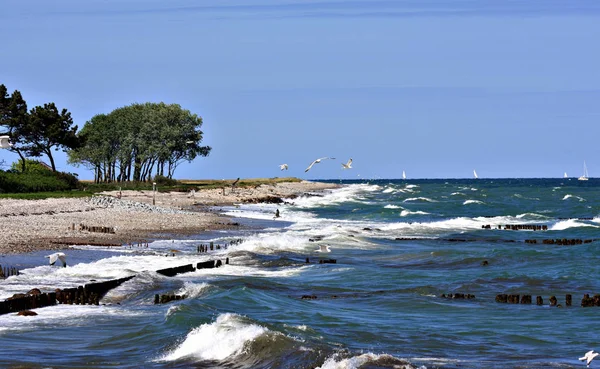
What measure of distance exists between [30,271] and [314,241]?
20.5 m

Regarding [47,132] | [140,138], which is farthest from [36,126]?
[140,138]

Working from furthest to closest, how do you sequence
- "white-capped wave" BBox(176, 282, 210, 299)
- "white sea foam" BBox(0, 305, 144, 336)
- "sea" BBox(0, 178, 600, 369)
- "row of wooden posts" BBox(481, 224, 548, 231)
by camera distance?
1. "row of wooden posts" BBox(481, 224, 548, 231)
2. "white-capped wave" BBox(176, 282, 210, 299)
3. "white sea foam" BBox(0, 305, 144, 336)
4. "sea" BBox(0, 178, 600, 369)

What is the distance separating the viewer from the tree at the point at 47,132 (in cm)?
8238

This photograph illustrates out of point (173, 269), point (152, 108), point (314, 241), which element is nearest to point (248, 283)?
point (173, 269)

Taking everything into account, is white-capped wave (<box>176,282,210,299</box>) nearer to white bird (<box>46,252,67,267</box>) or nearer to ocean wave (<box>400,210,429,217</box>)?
white bird (<box>46,252,67,267</box>)

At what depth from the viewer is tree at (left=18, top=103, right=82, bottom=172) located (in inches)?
3243

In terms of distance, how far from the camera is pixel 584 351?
1795 cm

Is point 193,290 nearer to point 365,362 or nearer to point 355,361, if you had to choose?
point 355,361

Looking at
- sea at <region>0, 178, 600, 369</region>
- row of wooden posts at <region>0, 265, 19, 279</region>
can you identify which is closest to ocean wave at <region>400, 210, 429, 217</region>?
sea at <region>0, 178, 600, 369</region>

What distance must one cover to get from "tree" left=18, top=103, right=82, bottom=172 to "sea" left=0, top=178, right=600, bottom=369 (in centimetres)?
4342

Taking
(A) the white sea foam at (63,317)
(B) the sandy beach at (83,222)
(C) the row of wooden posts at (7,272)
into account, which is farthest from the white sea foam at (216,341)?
(B) the sandy beach at (83,222)

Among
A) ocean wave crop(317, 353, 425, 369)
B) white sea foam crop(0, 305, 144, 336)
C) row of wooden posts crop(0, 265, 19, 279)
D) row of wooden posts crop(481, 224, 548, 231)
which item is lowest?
ocean wave crop(317, 353, 425, 369)

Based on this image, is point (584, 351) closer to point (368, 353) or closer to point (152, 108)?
point (368, 353)

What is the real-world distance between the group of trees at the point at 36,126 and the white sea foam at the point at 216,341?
213ft
